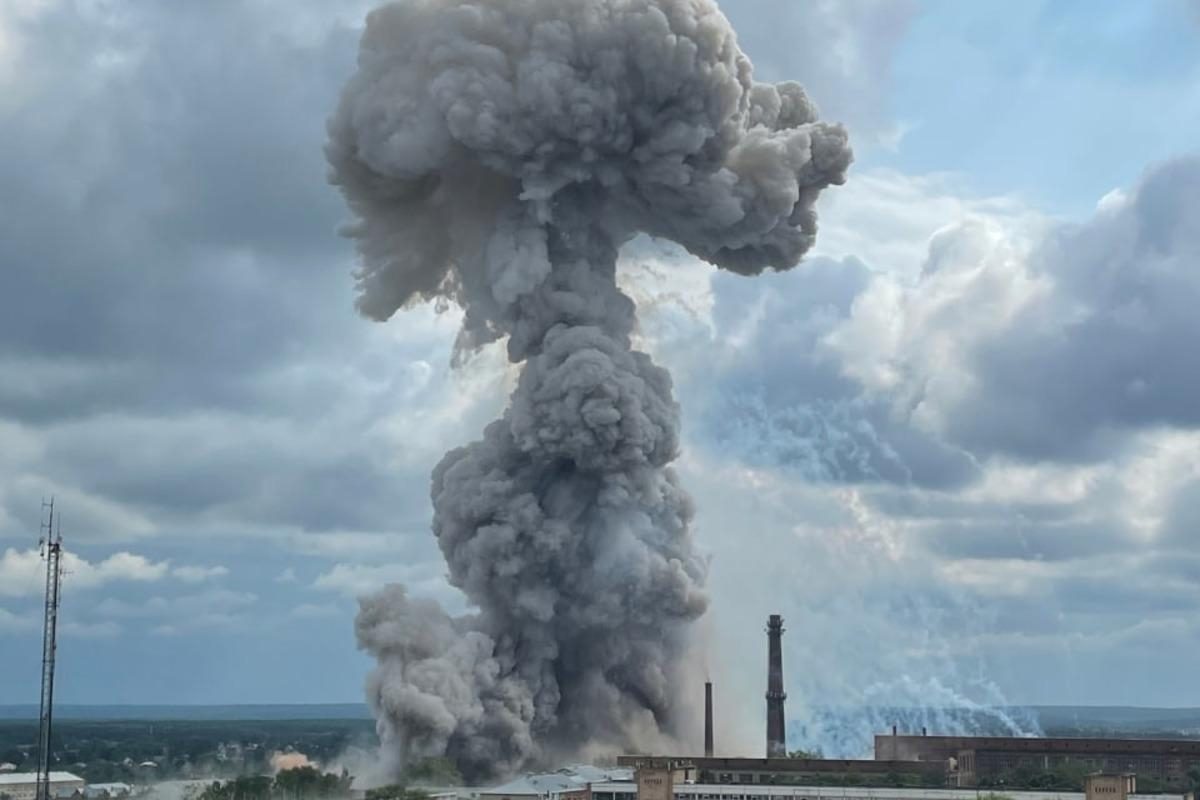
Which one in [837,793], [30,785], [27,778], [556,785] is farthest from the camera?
[27,778]

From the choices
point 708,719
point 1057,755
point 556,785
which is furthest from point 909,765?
point 556,785

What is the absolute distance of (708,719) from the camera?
287 feet

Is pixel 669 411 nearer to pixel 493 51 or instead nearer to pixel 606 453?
pixel 606 453

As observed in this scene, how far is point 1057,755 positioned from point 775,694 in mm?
14923

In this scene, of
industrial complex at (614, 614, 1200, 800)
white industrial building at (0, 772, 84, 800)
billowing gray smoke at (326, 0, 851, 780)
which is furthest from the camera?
white industrial building at (0, 772, 84, 800)

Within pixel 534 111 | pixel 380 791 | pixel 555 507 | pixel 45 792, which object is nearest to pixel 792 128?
pixel 534 111

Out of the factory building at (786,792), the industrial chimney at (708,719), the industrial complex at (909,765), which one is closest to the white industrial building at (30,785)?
the industrial chimney at (708,719)

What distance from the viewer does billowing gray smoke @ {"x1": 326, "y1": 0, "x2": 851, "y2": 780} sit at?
259ft

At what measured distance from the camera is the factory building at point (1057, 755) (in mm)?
90812

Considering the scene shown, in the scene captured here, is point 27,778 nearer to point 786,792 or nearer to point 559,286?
point 559,286

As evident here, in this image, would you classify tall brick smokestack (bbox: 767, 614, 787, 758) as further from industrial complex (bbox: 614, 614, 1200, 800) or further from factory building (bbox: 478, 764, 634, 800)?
factory building (bbox: 478, 764, 634, 800)

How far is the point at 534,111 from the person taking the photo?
79.2 metres

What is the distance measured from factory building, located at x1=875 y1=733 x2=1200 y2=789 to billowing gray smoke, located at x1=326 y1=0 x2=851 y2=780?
61.0ft

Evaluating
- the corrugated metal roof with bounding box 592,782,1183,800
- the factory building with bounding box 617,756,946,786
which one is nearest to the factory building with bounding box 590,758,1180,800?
the corrugated metal roof with bounding box 592,782,1183,800
